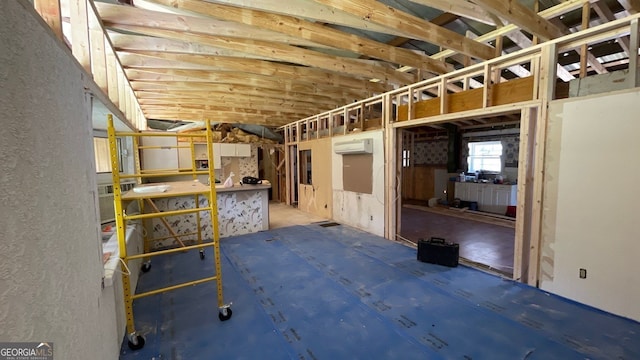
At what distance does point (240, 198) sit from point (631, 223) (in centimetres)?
522

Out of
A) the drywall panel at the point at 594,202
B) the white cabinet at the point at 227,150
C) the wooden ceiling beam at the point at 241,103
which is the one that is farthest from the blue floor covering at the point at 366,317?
the white cabinet at the point at 227,150

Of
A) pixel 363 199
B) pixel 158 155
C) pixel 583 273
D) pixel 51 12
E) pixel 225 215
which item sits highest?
pixel 51 12

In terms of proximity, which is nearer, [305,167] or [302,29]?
[302,29]

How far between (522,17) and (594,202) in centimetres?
199

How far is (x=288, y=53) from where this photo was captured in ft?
11.4

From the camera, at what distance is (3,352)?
2.02 feet

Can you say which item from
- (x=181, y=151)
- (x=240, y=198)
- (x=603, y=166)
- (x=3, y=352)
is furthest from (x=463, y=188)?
(x=3, y=352)

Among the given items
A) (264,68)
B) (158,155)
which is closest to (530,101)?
(264,68)

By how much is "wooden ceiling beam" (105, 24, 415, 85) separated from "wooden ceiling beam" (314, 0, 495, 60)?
3.91 ft

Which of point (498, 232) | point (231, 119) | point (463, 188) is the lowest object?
point (498, 232)

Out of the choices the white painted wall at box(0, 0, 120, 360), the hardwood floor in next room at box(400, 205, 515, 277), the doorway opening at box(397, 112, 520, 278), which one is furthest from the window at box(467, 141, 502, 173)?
the white painted wall at box(0, 0, 120, 360)

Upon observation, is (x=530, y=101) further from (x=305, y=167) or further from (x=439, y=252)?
(x=305, y=167)

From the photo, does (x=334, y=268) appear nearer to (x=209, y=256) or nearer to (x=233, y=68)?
(x=209, y=256)

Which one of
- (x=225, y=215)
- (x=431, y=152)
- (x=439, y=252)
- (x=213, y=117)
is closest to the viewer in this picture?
(x=439, y=252)
